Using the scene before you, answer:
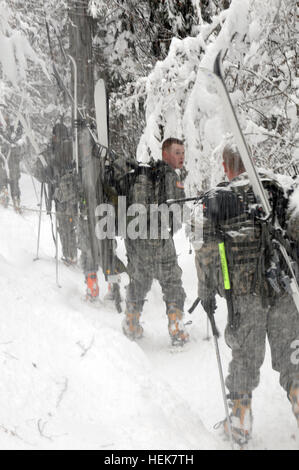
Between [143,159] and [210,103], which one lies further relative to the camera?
[143,159]

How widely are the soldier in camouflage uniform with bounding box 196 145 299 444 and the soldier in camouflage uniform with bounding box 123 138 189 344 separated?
171 cm

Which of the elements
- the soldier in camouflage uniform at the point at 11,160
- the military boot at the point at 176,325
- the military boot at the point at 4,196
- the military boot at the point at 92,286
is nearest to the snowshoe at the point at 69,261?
the military boot at the point at 92,286

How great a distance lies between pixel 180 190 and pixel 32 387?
110 inches

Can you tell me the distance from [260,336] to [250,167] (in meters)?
1.29

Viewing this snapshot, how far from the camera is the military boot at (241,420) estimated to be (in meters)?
3.11

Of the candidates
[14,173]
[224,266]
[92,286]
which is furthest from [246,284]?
[14,173]

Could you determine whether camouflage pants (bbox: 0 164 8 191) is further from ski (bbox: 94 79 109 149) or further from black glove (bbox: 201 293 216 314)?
black glove (bbox: 201 293 216 314)

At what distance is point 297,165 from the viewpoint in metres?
5.00

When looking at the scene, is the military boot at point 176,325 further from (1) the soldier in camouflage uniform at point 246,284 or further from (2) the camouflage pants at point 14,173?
(2) the camouflage pants at point 14,173

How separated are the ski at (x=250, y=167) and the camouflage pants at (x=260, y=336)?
226mm

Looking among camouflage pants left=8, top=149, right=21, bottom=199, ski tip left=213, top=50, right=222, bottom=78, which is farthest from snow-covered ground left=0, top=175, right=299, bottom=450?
camouflage pants left=8, top=149, right=21, bottom=199

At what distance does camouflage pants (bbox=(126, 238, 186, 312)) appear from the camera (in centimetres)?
502
